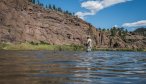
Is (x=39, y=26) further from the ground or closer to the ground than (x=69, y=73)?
further from the ground

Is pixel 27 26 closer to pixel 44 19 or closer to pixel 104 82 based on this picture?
pixel 44 19

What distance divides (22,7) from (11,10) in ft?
33.1

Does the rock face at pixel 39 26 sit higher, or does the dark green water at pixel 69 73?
the rock face at pixel 39 26

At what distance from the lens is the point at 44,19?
6486 inches

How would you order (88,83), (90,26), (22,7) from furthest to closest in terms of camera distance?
1. (90,26)
2. (22,7)
3. (88,83)

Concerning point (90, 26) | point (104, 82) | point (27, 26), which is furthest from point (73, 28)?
point (104, 82)

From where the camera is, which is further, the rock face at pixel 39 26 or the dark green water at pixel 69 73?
the rock face at pixel 39 26

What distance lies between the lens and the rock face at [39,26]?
13600 cm

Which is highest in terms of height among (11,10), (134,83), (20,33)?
(11,10)

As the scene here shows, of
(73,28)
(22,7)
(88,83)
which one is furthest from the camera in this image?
(73,28)

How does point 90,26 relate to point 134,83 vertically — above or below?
above

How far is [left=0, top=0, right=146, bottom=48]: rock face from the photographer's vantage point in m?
136

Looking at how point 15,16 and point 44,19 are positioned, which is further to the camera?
point 44,19

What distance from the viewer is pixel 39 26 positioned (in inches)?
6191
